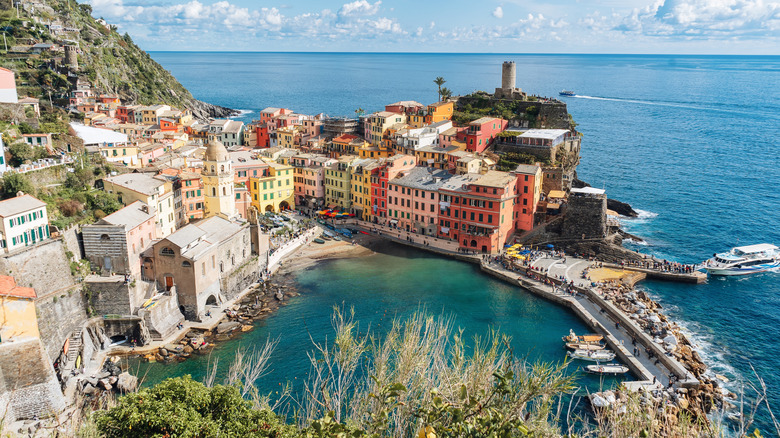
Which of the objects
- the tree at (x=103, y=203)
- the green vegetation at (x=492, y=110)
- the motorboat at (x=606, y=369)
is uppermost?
the green vegetation at (x=492, y=110)

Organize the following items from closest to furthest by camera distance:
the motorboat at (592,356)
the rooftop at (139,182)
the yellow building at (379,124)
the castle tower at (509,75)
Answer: the motorboat at (592,356) < the rooftop at (139,182) < the yellow building at (379,124) < the castle tower at (509,75)

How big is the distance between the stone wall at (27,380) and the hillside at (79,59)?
2631 inches

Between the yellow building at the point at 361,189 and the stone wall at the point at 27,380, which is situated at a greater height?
the yellow building at the point at 361,189

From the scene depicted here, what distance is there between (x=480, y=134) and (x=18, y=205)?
54023 millimetres

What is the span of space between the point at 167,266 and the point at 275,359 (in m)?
12.4

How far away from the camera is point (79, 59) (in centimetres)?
10194

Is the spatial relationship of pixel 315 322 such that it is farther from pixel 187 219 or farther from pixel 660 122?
pixel 660 122

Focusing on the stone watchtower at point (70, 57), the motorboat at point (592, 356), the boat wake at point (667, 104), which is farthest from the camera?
the boat wake at point (667, 104)

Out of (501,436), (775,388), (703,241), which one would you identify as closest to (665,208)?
(703,241)

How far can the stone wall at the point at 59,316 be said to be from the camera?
3734cm

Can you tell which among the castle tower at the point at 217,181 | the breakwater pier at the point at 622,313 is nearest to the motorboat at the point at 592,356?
the breakwater pier at the point at 622,313

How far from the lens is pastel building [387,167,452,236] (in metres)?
63.8

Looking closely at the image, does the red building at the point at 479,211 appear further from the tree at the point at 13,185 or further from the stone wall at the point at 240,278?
the tree at the point at 13,185

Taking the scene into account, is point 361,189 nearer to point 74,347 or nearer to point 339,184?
point 339,184
